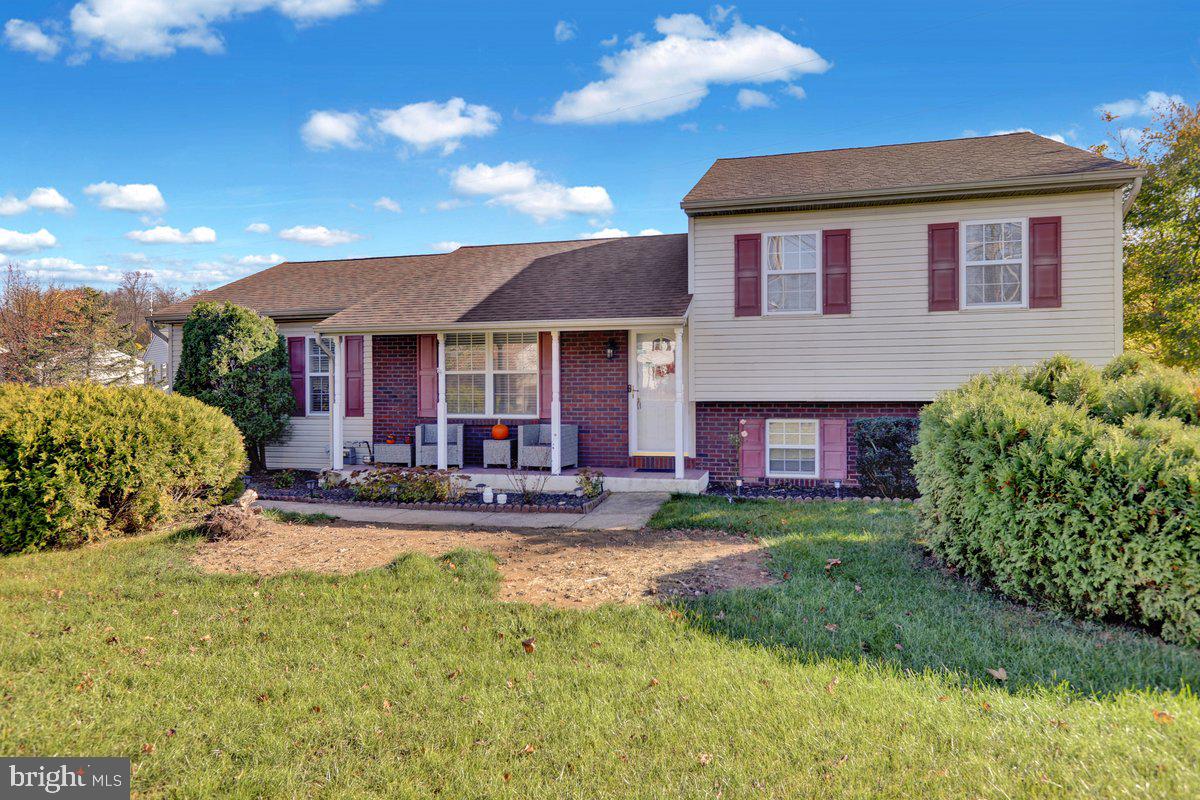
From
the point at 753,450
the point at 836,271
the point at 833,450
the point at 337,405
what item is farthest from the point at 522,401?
the point at 836,271

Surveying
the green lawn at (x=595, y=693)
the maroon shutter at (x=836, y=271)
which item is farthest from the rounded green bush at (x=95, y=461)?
the maroon shutter at (x=836, y=271)

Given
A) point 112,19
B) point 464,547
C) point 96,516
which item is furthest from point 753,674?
point 112,19

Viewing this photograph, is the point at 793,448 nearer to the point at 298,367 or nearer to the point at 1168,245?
the point at 298,367

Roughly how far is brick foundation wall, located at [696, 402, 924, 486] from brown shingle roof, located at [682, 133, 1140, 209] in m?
3.47

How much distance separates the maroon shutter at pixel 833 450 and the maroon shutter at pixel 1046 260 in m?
3.46

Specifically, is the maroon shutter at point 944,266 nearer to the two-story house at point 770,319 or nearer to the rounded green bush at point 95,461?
the two-story house at point 770,319

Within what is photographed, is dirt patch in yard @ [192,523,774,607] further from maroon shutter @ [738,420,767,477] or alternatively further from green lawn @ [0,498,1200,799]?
maroon shutter @ [738,420,767,477]

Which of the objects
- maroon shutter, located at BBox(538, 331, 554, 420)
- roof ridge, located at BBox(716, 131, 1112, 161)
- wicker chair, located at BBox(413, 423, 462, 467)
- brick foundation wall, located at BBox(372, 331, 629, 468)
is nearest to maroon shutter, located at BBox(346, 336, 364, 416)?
brick foundation wall, located at BBox(372, 331, 629, 468)

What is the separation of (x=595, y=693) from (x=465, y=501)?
21.6ft

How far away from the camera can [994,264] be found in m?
9.78

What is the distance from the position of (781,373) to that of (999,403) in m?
5.51

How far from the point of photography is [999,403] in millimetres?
5016

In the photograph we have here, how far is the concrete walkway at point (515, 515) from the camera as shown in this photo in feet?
26.3

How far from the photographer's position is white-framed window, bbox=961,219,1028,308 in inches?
381
